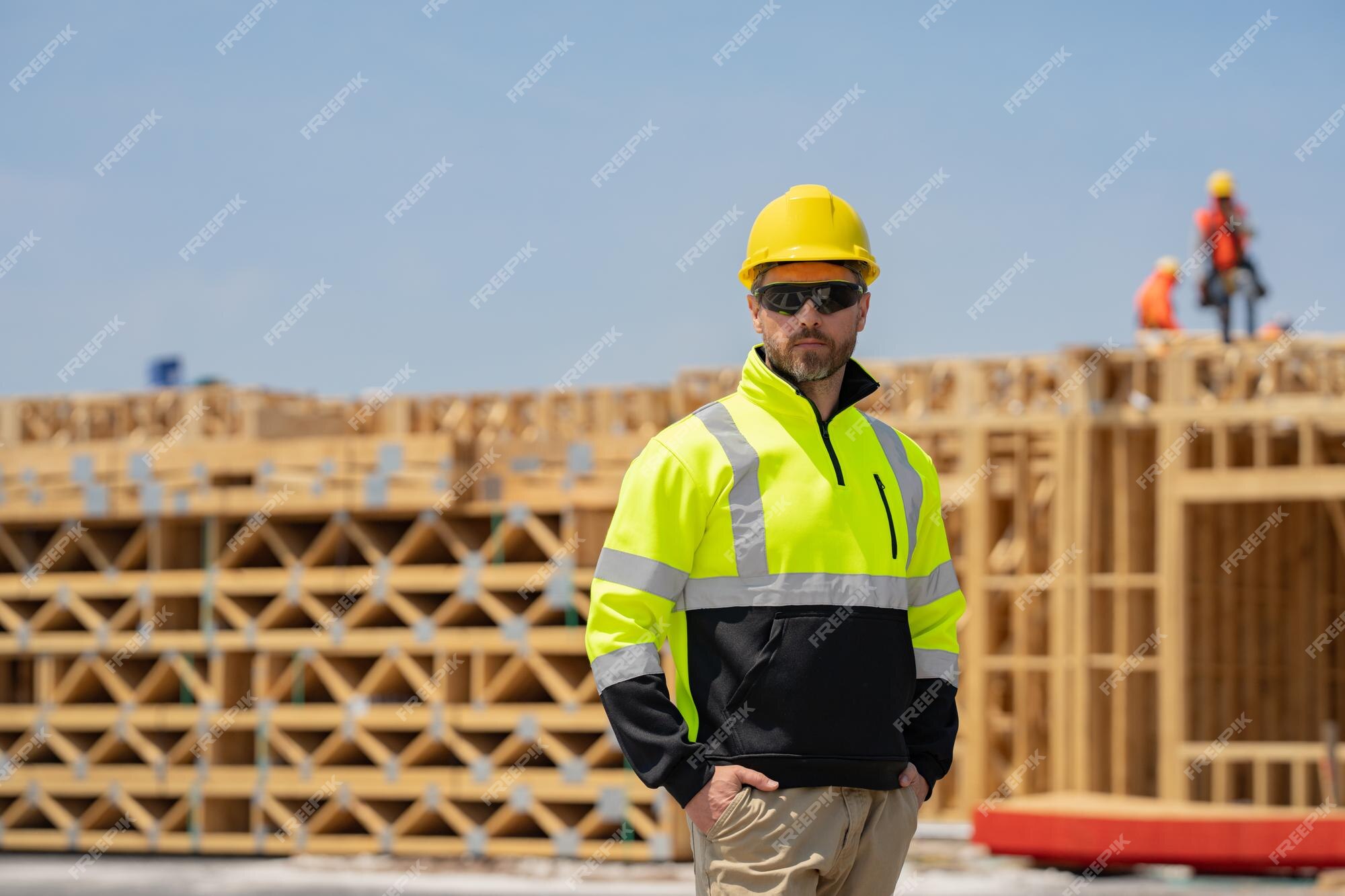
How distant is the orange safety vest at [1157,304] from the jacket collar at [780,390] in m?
16.7

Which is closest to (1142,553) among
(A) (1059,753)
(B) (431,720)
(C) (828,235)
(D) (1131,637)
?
(D) (1131,637)

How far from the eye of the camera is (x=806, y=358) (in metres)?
4.09

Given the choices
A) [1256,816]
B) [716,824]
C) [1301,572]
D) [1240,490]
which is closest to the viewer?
[716,824]

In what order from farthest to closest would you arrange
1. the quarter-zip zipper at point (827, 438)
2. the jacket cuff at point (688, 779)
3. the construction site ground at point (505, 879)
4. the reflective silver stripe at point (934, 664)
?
the construction site ground at point (505, 879)
the reflective silver stripe at point (934, 664)
the quarter-zip zipper at point (827, 438)
the jacket cuff at point (688, 779)

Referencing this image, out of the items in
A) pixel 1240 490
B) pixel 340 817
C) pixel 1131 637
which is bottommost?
pixel 340 817

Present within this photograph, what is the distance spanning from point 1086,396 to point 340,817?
7.25m

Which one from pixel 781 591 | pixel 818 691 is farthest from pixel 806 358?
pixel 818 691

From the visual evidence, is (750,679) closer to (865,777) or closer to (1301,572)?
(865,777)

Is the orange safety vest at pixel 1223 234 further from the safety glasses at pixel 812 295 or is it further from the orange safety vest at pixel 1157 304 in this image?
the safety glasses at pixel 812 295

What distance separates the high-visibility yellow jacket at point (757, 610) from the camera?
152 inches

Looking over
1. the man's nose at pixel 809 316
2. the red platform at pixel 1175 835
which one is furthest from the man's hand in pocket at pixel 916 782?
the red platform at pixel 1175 835

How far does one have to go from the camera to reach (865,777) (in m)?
3.93

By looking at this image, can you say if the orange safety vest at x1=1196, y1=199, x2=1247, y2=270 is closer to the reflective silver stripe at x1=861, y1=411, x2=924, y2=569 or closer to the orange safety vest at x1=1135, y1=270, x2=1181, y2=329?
the orange safety vest at x1=1135, y1=270, x2=1181, y2=329

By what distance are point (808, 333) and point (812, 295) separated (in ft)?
0.26
